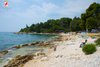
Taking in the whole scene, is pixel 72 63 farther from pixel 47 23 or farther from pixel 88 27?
pixel 47 23

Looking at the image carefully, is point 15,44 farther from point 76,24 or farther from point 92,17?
point 76,24

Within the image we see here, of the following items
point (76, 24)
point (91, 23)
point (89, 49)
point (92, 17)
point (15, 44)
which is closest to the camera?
point (89, 49)

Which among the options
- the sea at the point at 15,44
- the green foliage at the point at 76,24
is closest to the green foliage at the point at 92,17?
the green foliage at the point at 76,24

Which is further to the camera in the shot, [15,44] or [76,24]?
[76,24]

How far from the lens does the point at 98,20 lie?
75250 mm

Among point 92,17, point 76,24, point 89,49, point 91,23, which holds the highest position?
point 92,17

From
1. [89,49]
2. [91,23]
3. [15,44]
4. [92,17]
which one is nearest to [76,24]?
[92,17]

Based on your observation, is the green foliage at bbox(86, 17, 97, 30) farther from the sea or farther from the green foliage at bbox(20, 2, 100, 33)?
the sea

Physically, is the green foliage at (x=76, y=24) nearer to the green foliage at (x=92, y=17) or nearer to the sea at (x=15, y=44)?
the green foliage at (x=92, y=17)

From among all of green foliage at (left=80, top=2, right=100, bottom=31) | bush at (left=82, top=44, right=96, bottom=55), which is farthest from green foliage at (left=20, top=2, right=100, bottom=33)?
bush at (left=82, top=44, right=96, bottom=55)

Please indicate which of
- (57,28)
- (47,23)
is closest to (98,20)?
(57,28)

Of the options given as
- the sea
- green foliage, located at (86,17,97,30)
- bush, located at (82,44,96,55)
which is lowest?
the sea

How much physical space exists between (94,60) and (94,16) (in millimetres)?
64369

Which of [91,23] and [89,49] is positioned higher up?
[91,23]
